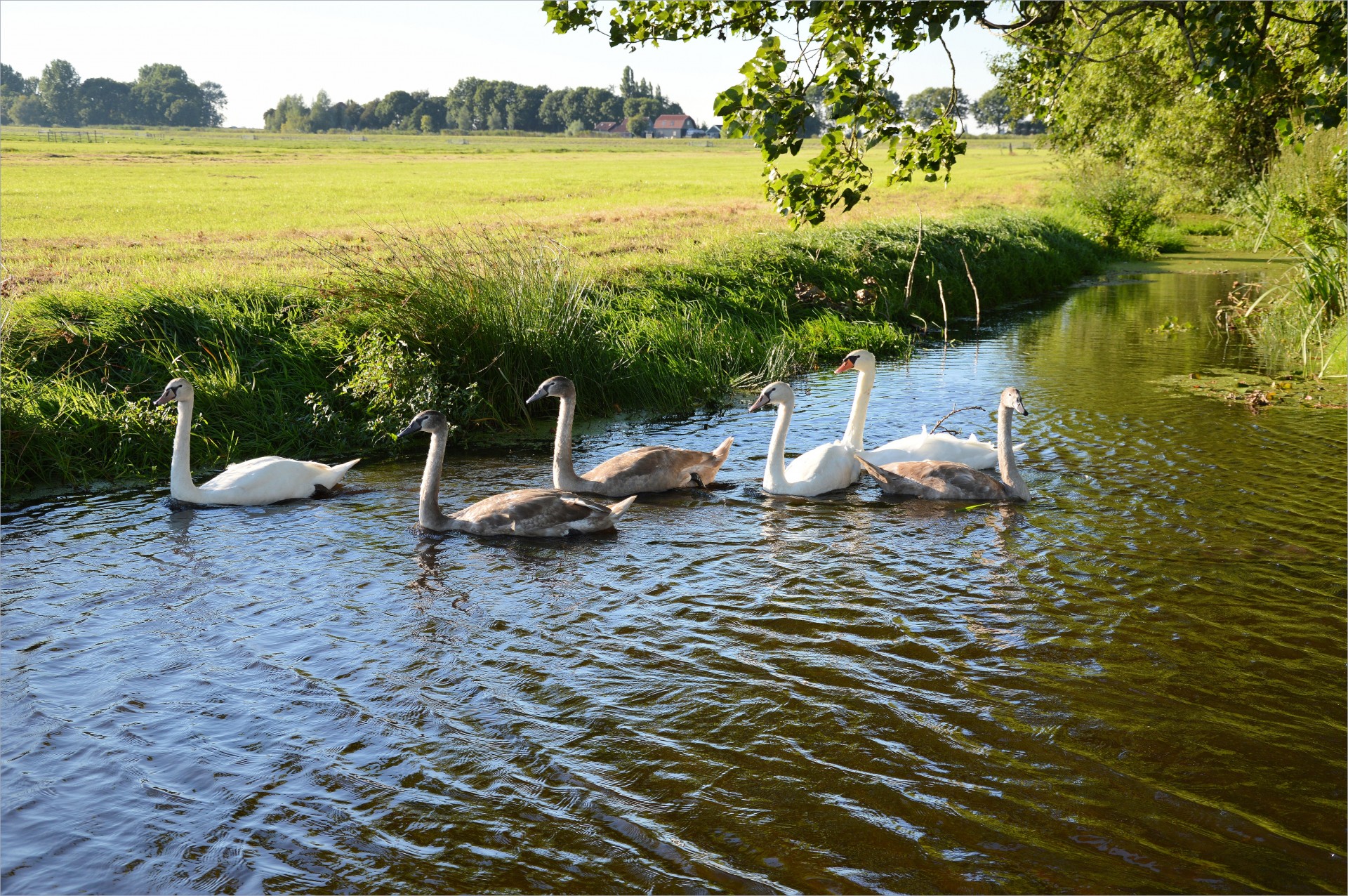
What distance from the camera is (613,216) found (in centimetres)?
3694

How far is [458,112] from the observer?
144 m

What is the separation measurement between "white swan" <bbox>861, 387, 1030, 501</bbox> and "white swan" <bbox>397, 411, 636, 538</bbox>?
8.94ft

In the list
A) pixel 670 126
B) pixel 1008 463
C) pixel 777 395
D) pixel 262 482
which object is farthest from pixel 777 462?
pixel 670 126

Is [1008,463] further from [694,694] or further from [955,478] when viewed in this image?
[694,694]

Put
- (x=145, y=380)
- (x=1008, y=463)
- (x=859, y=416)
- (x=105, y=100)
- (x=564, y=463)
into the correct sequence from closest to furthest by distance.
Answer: (x=1008, y=463), (x=564, y=463), (x=859, y=416), (x=145, y=380), (x=105, y=100)

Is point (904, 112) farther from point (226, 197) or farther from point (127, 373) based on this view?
point (226, 197)

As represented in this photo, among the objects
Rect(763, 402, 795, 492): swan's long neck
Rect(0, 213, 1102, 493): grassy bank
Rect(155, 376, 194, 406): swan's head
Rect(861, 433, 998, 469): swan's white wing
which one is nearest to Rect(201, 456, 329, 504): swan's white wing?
Rect(155, 376, 194, 406): swan's head

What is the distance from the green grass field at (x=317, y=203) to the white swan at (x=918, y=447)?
283 inches

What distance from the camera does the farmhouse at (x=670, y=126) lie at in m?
176

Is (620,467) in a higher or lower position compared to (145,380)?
lower

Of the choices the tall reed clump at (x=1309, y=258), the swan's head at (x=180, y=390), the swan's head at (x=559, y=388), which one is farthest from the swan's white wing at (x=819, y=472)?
the tall reed clump at (x=1309, y=258)

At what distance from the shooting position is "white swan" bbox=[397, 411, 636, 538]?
31.1 ft

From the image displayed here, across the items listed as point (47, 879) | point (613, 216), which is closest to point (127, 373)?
point (47, 879)

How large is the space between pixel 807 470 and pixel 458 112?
144 meters
